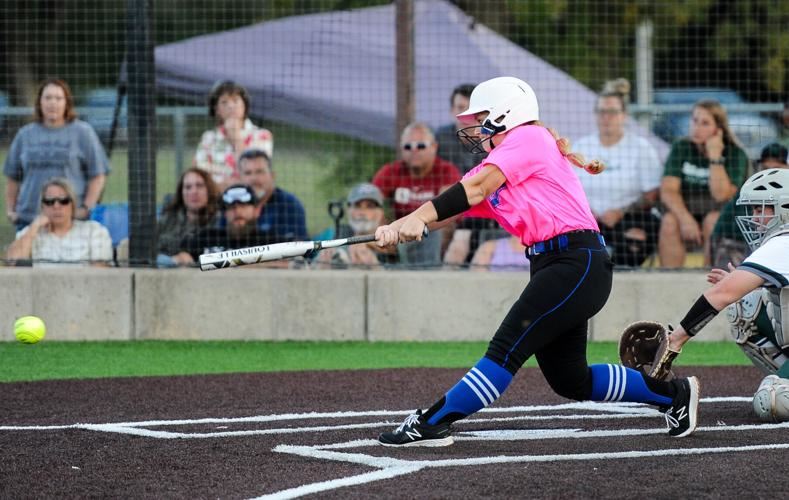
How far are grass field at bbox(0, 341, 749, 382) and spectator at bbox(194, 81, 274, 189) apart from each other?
164cm

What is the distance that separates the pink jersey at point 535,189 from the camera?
19.8 feet

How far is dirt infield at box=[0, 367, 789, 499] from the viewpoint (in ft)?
17.2

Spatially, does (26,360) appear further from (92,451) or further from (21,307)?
(92,451)

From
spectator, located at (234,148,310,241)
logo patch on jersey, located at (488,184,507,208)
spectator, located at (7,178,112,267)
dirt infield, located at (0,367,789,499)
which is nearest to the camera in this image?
dirt infield, located at (0,367,789,499)

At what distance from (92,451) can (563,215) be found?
249 cm

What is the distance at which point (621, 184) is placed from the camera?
1166 cm

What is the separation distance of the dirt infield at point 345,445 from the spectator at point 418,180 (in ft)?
9.42

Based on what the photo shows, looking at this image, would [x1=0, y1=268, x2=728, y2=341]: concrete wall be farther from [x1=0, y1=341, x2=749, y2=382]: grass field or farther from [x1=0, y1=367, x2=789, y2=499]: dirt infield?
[x1=0, y1=367, x2=789, y2=499]: dirt infield

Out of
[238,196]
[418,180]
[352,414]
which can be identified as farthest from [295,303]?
[352,414]

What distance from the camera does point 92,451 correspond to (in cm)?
614

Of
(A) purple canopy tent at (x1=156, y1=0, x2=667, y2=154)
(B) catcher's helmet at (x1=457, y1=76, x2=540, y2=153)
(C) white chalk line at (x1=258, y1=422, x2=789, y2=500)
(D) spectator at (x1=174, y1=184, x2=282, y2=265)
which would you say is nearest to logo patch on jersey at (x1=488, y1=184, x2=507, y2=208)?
(B) catcher's helmet at (x1=457, y1=76, x2=540, y2=153)

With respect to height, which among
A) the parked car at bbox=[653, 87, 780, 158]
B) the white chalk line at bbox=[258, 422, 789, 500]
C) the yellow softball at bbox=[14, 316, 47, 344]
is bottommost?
the white chalk line at bbox=[258, 422, 789, 500]

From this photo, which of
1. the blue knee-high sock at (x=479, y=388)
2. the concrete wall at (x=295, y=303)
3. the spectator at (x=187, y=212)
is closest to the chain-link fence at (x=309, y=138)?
the spectator at (x=187, y=212)

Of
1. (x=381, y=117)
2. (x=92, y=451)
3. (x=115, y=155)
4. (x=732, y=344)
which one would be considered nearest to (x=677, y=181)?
(x=732, y=344)
